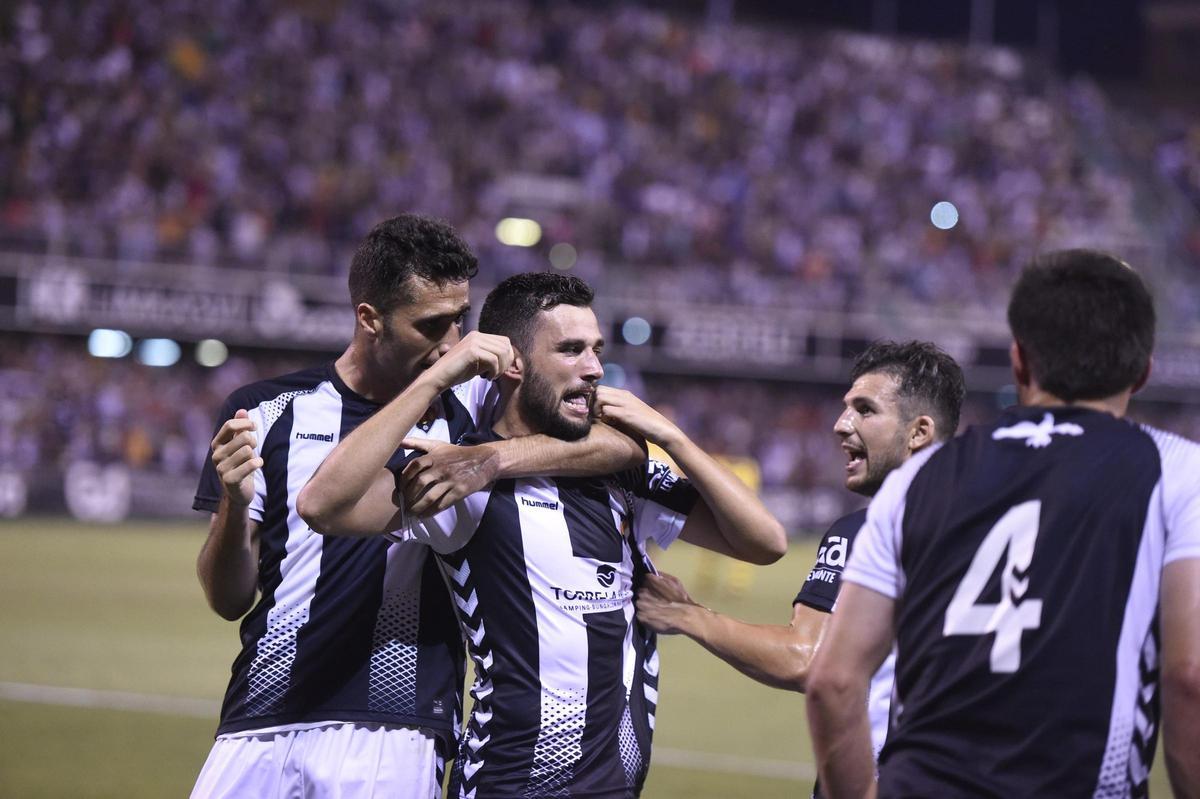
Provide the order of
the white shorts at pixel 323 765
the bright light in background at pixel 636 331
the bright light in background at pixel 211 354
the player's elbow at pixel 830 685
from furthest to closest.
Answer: the bright light in background at pixel 636 331 < the bright light in background at pixel 211 354 < the white shorts at pixel 323 765 < the player's elbow at pixel 830 685

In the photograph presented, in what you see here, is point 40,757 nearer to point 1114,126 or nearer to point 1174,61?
point 1114,126

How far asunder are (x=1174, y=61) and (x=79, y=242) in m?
37.6

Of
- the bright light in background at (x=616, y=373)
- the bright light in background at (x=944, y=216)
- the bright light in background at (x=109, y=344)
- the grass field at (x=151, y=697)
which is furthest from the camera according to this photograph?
the bright light in background at (x=944, y=216)

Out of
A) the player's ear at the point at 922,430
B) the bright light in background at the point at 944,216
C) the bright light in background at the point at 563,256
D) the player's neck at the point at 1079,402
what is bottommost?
the player's ear at the point at 922,430

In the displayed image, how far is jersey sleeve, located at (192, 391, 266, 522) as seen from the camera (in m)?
4.18

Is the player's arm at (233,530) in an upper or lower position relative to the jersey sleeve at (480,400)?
lower

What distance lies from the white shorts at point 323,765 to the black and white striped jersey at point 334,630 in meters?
0.05

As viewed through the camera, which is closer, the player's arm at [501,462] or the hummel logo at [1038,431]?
the hummel logo at [1038,431]

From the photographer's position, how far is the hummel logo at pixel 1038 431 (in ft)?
8.96

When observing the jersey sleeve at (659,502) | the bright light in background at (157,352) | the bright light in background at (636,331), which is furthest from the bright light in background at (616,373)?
the jersey sleeve at (659,502)

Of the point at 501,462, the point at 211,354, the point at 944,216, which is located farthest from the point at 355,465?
the point at 944,216

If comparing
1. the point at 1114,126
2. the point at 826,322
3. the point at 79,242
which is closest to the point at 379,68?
the point at 79,242

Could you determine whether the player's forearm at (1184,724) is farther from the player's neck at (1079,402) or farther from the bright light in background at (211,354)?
the bright light in background at (211,354)

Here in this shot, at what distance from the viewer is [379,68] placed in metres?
32.3
